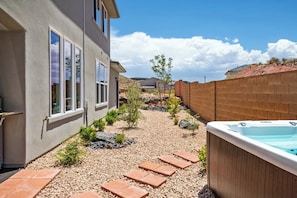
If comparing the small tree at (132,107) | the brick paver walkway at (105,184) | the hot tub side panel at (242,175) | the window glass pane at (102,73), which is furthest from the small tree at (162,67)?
the hot tub side panel at (242,175)

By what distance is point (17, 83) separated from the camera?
457 cm

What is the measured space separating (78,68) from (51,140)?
10.3 ft

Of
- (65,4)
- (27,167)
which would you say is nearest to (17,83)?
(27,167)

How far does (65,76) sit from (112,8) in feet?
27.5

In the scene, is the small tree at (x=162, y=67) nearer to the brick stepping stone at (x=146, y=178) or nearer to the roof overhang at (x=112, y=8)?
the roof overhang at (x=112, y=8)

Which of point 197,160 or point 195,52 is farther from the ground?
point 195,52

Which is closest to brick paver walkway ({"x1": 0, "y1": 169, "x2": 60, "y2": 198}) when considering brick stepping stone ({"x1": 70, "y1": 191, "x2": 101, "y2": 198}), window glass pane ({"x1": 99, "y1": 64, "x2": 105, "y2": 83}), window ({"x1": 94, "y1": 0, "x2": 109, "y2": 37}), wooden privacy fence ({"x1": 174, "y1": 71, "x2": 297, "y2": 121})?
brick stepping stone ({"x1": 70, "y1": 191, "x2": 101, "y2": 198})

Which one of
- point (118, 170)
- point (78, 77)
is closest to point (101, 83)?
point (78, 77)

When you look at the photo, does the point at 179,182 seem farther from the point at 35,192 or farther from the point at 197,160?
the point at 35,192

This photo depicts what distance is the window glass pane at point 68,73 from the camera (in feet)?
23.0

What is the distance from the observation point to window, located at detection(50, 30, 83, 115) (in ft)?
20.1

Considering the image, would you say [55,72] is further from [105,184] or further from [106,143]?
[105,184]

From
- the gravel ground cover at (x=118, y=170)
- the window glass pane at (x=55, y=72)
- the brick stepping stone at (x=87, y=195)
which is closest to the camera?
the brick stepping stone at (x=87, y=195)

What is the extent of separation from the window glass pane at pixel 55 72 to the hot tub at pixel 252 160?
4.29 meters
